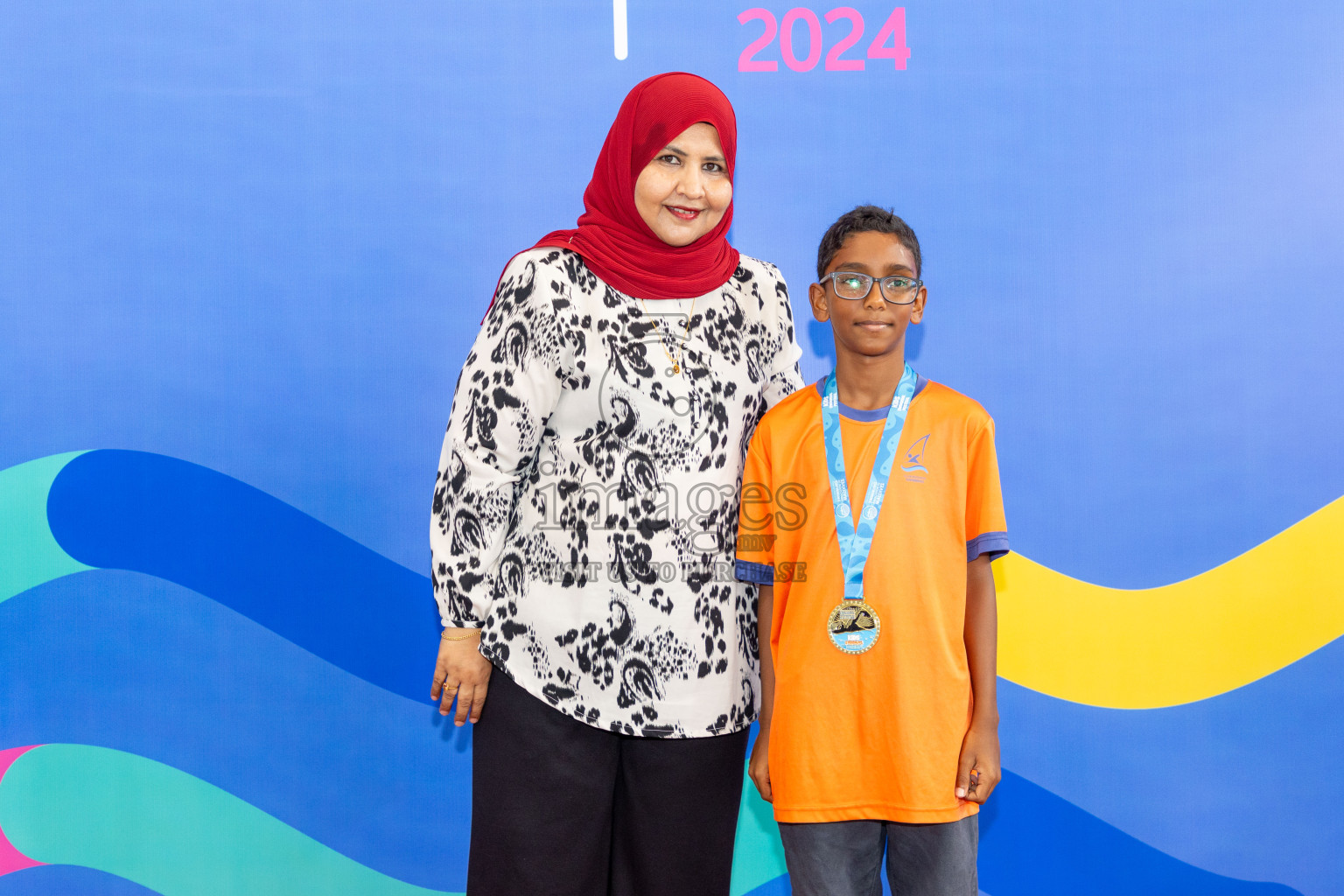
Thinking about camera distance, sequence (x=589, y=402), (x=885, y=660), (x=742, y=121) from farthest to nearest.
Answer: 1. (x=742, y=121)
2. (x=589, y=402)
3. (x=885, y=660)

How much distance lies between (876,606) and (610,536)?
1.48 ft

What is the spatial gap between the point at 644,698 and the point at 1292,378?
5.85 ft

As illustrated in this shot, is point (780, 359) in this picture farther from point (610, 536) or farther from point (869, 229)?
point (610, 536)

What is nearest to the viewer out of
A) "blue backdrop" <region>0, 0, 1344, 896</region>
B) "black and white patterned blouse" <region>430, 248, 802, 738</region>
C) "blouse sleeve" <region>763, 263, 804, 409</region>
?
"black and white patterned blouse" <region>430, 248, 802, 738</region>

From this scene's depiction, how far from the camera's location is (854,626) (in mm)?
1426

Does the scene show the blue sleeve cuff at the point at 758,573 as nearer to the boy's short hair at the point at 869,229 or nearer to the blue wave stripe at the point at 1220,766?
the boy's short hair at the point at 869,229

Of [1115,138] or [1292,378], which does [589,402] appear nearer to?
[1115,138]

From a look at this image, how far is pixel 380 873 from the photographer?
218 cm

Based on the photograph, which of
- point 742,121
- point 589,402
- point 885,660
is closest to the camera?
point 885,660

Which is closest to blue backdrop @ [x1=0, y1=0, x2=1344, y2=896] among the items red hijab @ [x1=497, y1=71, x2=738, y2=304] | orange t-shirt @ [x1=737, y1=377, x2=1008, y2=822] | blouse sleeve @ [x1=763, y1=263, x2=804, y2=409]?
blouse sleeve @ [x1=763, y1=263, x2=804, y2=409]

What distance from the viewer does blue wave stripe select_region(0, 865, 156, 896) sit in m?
2.15

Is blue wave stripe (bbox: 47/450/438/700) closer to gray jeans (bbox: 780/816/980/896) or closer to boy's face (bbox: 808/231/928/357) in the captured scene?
gray jeans (bbox: 780/816/980/896)

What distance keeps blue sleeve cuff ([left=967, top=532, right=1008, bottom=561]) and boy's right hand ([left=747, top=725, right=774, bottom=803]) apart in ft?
1.50

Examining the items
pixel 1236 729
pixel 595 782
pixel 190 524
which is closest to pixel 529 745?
pixel 595 782
